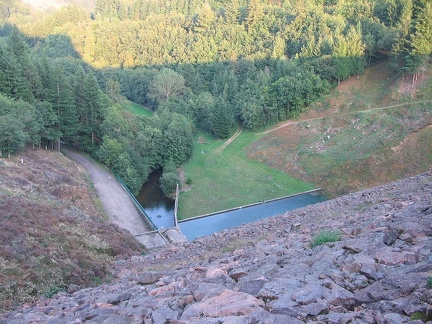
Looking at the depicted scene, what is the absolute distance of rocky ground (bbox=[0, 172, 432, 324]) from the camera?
9.34m

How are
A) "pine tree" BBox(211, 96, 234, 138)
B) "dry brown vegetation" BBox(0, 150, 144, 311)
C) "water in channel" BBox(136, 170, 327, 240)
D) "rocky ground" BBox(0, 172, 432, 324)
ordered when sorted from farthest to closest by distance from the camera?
"pine tree" BBox(211, 96, 234, 138)
"water in channel" BBox(136, 170, 327, 240)
"dry brown vegetation" BBox(0, 150, 144, 311)
"rocky ground" BBox(0, 172, 432, 324)

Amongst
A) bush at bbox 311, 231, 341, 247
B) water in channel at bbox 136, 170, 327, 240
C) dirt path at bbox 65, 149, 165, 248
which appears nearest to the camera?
bush at bbox 311, 231, 341, 247

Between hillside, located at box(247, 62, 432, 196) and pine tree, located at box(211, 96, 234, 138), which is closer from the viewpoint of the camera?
hillside, located at box(247, 62, 432, 196)

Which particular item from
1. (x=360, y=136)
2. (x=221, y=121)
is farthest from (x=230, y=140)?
(x=360, y=136)

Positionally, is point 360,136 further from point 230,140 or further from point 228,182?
point 230,140

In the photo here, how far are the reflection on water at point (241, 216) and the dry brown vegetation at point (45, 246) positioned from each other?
47.7ft

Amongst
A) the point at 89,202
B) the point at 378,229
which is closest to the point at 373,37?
the point at 89,202

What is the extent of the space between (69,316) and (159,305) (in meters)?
3.05

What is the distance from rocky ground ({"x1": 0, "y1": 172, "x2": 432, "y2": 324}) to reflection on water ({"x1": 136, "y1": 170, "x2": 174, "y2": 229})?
26779 mm

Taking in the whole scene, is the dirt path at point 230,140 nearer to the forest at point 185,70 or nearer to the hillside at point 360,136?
the forest at point 185,70

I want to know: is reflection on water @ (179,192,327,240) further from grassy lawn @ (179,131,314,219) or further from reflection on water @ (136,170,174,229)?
reflection on water @ (136,170,174,229)

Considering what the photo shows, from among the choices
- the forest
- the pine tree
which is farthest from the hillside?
the pine tree

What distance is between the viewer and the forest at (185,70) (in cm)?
5178

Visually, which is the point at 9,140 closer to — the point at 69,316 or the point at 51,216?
the point at 51,216
